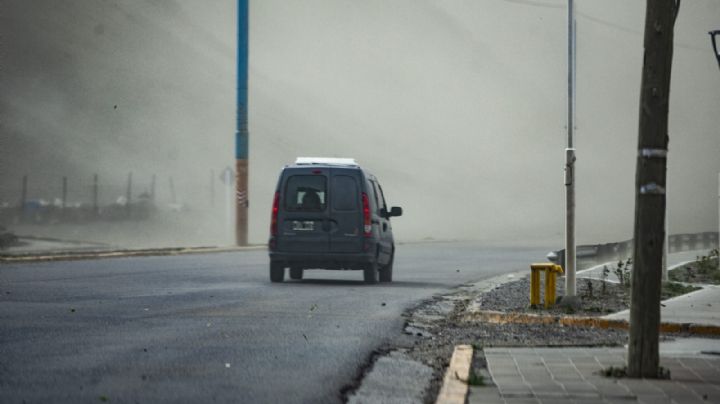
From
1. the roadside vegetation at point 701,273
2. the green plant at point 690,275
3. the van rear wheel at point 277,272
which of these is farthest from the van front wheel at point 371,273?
the green plant at point 690,275

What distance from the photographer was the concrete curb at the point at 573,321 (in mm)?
12148

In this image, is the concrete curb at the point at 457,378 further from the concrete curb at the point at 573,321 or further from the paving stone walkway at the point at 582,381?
the concrete curb at the point at 573,321

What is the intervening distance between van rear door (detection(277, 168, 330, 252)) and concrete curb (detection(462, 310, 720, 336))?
632 centimetres

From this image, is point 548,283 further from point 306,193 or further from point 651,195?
point 306,193

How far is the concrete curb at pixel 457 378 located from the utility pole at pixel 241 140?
109ft

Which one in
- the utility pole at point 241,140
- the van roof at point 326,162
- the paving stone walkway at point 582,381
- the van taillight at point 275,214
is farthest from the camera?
the utility pole at point 241,140

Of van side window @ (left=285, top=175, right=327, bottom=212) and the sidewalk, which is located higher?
van side window @ (left=285, top=175, right=327, bottom=212)

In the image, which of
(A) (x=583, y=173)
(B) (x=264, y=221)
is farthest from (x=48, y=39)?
(B) (x=264, y=221)

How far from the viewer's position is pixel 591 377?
28.0 ft

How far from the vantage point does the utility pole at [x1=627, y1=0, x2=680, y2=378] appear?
855 cm

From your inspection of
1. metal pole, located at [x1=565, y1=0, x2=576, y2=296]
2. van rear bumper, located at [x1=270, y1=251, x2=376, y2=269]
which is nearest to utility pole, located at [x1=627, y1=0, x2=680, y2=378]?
metal pole, located at [x1=565, y1=0, x2=576, y2=296]

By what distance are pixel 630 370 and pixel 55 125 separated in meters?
121

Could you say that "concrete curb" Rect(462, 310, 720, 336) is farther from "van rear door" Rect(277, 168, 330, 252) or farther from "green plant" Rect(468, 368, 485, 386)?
"van rear door" Rect(277, 168, 330, 252)

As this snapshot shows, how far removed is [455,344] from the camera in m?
11.1
